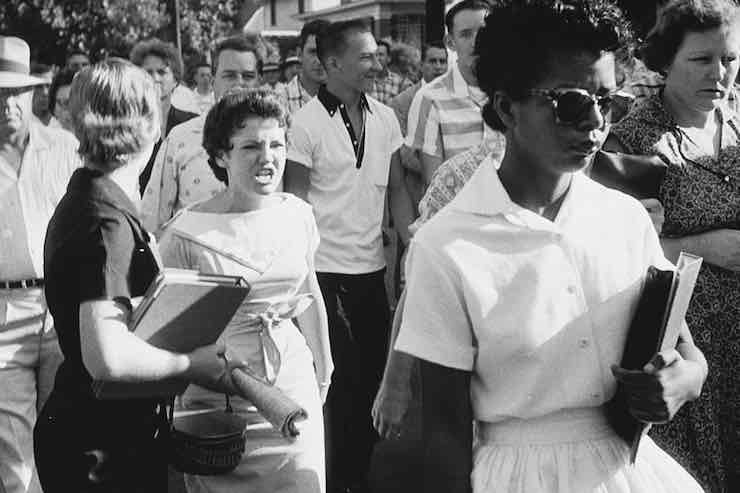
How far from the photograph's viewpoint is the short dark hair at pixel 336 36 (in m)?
6.13

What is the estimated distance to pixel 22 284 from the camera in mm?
4676

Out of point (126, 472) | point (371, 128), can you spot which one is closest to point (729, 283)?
point (126, 472)

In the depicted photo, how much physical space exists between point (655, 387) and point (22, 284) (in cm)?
313

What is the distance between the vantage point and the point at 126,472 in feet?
10.6

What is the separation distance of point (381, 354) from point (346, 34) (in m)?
1.81

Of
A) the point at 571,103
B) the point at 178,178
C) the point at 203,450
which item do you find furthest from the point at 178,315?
the point at 178,178

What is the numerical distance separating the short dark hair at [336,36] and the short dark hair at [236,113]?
178cm

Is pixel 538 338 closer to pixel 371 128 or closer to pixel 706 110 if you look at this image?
pixel 706 110

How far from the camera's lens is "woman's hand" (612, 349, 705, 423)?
2.34 metres

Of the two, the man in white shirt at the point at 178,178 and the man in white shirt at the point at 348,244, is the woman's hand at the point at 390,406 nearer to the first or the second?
the man in white shirt at the point at 348,244

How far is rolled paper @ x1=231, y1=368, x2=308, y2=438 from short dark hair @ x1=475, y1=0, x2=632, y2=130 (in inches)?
56.2

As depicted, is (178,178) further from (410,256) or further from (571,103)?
(571,103)

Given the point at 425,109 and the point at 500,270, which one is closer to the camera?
the point at 500,270

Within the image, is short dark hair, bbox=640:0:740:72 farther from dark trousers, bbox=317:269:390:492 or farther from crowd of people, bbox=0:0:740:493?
dark trousers, bbox=317:269:390:492
